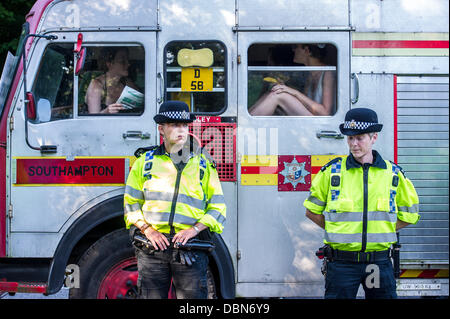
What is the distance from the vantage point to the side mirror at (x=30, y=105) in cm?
445

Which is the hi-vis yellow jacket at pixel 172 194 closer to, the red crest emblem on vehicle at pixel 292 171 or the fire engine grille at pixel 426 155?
the red crest emblem on vehicle at pixel 292 171

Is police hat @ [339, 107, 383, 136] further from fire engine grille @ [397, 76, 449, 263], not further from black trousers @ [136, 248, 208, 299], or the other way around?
black trousers @ [136, 248, 208, 299]

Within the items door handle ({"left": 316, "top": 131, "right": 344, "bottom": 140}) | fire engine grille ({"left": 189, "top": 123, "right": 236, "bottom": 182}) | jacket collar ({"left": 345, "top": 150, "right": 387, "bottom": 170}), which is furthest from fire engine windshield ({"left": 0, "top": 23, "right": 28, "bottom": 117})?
jacket collar ({"left": 345, "top": 150, "right": 387, "bottom": 170})

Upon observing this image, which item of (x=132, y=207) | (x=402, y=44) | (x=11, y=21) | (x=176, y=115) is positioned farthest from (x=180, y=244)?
(x=11, y=21)

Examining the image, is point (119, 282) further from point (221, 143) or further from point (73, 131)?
point (221, 143)

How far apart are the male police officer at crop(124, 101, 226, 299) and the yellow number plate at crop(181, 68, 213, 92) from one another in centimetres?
98

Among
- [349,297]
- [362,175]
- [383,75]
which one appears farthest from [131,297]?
[383,75]

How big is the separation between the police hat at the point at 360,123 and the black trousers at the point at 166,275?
4.27 feet

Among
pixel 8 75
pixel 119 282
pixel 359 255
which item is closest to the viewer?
pixel 359 255

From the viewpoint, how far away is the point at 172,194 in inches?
139

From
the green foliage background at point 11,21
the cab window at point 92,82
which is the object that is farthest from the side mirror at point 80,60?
the green foliage background at point 11,21

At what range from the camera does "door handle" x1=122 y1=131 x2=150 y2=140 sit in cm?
453

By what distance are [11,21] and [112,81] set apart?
14.2 ft
